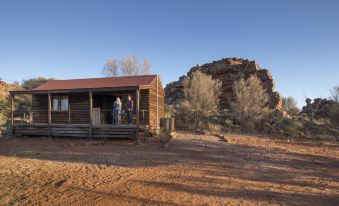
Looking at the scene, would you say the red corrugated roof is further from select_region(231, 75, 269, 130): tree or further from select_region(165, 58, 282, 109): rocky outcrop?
select_region(165, 58, 282, 109): rocky outcrop

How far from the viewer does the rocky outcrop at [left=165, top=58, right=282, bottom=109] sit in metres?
35.7

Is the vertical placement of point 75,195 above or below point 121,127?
below

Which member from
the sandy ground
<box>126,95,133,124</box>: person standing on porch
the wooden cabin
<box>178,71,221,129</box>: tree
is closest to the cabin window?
the wooden cabin

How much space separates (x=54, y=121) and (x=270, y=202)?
16057 mm

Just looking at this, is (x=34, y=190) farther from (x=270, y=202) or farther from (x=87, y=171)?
(x=270, y=202)

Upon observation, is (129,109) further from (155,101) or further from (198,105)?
(198,105)

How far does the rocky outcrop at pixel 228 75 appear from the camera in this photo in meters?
35.7

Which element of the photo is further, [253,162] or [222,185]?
[253,162]

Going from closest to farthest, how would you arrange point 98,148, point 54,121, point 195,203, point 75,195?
point 195,203 < point 75,195 < point 98,148 < point 54,121

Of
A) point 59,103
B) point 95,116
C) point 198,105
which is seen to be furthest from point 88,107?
point 198,105

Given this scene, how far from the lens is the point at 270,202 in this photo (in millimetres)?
6637

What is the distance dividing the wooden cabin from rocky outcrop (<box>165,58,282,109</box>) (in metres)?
16.9

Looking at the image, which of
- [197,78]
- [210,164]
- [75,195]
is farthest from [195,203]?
[197,78]

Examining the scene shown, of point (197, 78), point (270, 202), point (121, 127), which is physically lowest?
point (270, 202)
